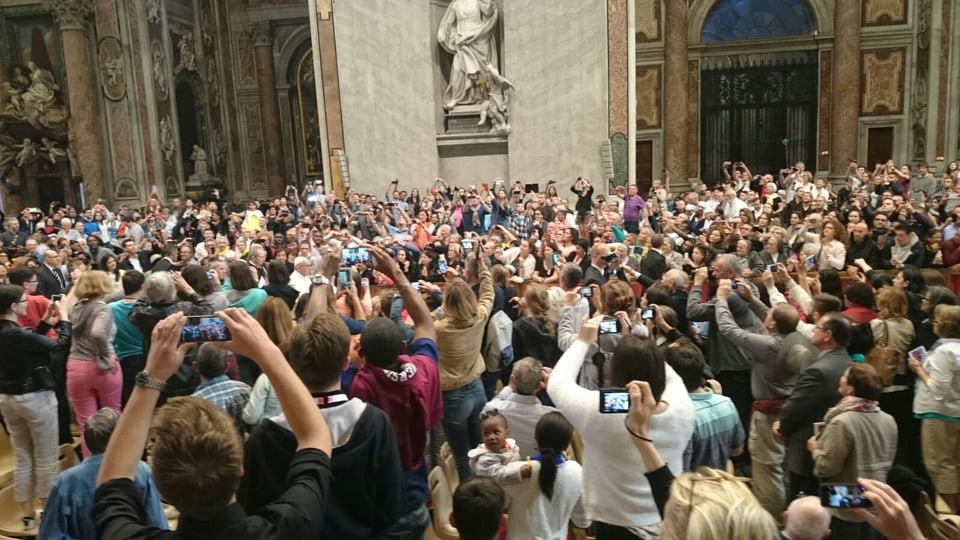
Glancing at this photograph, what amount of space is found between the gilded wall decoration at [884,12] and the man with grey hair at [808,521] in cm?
2191

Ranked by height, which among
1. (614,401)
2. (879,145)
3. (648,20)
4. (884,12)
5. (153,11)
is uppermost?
(153,11)

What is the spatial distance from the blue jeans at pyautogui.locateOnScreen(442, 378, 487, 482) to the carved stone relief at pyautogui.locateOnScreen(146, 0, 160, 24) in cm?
1939

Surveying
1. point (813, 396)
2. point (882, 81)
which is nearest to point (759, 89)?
point (882, 81)

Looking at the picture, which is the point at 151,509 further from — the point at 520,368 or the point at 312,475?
the point at 520,368

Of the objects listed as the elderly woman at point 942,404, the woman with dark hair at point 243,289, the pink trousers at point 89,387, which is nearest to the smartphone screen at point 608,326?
the elderly woman at point 942,404

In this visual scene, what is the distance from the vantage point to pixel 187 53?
2194cm

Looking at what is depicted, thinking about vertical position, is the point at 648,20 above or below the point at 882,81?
above

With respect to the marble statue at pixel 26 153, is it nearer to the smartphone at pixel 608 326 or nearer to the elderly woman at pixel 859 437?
the smartphone at pixel 608 326

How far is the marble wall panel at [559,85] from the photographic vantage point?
16.0m

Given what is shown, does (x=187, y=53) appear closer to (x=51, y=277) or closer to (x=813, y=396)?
(x=51, y=277)

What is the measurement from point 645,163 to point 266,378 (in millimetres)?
19376

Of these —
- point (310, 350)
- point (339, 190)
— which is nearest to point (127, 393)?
point (310, 350)

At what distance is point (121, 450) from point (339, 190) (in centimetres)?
1527

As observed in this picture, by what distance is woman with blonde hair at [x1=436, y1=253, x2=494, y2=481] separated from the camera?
4.45 m
